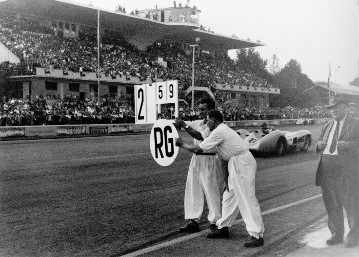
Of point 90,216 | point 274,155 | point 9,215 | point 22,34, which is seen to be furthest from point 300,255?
point 22,34

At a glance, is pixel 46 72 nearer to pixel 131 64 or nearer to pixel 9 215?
pixel 131 64

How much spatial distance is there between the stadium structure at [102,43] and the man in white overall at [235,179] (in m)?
21.8

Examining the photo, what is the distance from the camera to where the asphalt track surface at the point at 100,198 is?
5.52 m

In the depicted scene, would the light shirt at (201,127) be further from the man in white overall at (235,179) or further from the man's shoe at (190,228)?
the man's shoe at (190,228)

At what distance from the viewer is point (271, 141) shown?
14.6 m

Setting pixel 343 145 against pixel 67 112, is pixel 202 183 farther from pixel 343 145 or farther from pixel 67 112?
pixel 67 112

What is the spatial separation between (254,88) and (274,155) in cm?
2317

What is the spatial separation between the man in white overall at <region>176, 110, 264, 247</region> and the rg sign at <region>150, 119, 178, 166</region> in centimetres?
30

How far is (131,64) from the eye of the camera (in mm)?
35094

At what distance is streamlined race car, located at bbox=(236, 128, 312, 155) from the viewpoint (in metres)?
14.5

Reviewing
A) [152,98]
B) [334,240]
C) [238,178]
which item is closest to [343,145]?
[334,240]

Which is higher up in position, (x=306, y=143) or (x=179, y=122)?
(x=179, y=122)

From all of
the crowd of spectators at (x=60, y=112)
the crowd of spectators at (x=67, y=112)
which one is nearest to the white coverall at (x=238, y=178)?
the crowd of spectators at (x=67, y=112)

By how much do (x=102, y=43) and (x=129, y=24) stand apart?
113 inches
